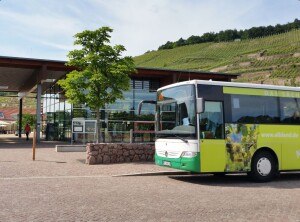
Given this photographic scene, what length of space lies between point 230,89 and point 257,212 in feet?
16.3

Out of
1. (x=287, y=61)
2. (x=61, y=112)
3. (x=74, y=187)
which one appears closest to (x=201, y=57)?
(x=287, y=61)

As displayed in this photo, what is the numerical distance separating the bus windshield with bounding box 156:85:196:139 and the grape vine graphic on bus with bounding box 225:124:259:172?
120cm

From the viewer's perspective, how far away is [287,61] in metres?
89.6

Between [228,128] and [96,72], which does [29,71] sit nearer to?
[96,72]

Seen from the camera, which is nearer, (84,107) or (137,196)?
(137,196)

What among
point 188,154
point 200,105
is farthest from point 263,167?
point 200,105

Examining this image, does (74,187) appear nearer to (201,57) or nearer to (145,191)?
(145,191)

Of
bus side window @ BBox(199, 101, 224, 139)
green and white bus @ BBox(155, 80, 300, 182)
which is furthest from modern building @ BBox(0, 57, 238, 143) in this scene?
bus side window @ BBox(199, 101, 224, 139)

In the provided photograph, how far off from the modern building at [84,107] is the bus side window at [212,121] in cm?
1012

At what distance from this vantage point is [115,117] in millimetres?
27594

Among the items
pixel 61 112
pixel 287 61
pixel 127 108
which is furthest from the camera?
pixel 287 61

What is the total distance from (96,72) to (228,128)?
23.9ft

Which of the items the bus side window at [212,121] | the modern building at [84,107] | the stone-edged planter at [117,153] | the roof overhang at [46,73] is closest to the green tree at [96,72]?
the stone-edged planter at [117,153]

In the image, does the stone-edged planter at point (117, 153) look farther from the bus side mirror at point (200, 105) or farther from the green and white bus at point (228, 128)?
the bus side mirror at point (200, 105)
